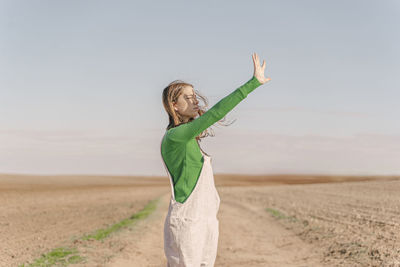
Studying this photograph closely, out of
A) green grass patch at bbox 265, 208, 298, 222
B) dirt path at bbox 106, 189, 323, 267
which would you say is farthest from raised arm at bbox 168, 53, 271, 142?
green grass patch at bbox 265, 208, 298, 222

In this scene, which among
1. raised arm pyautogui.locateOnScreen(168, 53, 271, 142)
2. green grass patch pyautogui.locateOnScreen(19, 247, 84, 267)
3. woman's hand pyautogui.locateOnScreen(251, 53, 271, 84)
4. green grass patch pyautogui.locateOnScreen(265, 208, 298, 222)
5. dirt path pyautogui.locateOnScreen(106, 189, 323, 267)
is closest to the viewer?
raised arm pyautogui.locateOnScreen(168, 53, 271, 142)

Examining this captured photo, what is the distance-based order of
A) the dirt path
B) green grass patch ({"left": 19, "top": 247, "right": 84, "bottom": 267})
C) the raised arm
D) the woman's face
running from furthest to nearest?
the dirt path, green grass patch ({"left": 19, "top": 247, "right": 84, "bottom": 267}), the woman's face, the raised arm

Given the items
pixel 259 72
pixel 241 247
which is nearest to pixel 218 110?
pixel 259 72

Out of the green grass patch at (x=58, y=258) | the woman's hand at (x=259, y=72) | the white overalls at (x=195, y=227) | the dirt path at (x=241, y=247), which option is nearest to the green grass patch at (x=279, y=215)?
the dirt path at (x=241, y=247)

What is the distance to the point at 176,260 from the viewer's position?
288 cm

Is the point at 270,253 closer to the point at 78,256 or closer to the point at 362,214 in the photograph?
the point at 78,256

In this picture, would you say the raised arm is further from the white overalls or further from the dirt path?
the dirt path

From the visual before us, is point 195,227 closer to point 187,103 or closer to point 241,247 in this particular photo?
point 187,103

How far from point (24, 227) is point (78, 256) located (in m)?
7.78

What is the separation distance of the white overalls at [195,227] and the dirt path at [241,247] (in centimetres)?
635

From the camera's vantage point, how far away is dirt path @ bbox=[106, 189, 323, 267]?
9547mm

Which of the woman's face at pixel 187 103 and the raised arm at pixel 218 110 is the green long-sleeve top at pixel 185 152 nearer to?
the raised arm at pixel 218 110

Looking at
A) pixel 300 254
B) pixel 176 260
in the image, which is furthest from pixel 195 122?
pixel 300 254

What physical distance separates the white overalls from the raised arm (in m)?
0.25
